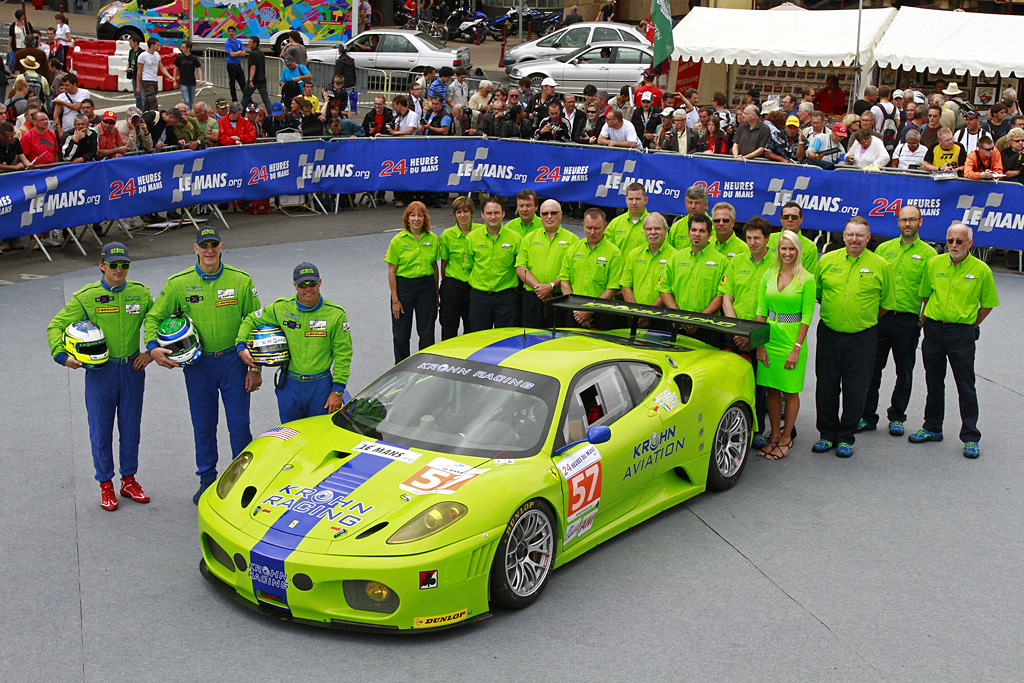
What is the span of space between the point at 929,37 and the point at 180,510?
1823 cm

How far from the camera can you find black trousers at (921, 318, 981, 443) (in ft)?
29.2

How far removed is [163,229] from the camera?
1648 cm

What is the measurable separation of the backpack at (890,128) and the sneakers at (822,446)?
1052cm

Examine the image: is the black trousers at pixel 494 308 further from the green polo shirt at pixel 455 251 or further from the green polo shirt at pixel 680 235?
the green polo shirt at pixel 680 235

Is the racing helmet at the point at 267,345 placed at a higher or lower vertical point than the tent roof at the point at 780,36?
lower

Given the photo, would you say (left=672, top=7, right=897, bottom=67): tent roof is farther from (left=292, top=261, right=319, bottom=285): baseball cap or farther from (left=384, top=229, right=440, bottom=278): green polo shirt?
(left=292, top=261, right=319, bottom=285): baseball cap

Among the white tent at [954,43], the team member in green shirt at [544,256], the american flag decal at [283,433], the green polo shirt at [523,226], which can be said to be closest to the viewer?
the american flag decal at [283,433]

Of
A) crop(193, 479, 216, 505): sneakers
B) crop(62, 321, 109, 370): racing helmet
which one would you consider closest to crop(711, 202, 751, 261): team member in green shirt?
crop(193, 479, 216, 505): sneakers

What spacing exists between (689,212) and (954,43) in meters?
13.3

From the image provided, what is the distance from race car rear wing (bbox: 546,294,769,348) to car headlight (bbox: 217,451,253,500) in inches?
119

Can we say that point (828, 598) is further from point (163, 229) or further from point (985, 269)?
point (163, 229)

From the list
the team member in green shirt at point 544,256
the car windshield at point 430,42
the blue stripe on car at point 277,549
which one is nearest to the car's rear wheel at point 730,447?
the team member in green shirt at point 544,256

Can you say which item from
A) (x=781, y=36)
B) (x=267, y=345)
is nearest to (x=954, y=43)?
(x=781, y=36)

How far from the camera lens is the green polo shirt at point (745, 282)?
29.4ft
